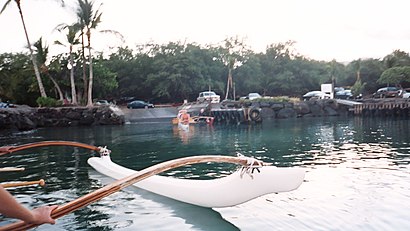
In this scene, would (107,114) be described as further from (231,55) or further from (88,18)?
(231,55)

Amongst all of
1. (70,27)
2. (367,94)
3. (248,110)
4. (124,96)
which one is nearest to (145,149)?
(248,110)

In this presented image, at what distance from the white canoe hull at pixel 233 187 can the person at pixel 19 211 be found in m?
2.70

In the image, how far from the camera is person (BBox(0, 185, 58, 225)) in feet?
7.93

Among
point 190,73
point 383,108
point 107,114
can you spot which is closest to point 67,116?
point 107,114

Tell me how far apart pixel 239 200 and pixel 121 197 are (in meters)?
3.00

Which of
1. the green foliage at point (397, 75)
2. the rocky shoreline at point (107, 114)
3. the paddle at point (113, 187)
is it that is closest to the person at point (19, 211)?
the paddle at point (113, 187)

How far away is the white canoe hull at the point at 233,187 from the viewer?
518 cm

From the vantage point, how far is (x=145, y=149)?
51.9 feet

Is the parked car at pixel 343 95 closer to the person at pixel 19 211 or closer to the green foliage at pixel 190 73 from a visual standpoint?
the green foliage at pixel 190 73

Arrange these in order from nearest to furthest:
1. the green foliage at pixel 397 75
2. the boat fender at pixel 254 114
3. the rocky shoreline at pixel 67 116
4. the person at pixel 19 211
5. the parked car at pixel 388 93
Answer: the person at pixel 19 211 < the rocky shoreline at pixel 67 116 < the boat fender at pixel 254 114 < the parked car at pixel 388 93 < the green foliage at pixel 397 75

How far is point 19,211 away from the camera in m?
2.59

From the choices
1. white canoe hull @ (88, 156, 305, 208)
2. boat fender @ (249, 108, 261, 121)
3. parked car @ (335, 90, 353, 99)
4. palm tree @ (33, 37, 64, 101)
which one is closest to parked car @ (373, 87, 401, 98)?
parked car @ (335, 90, 353, 99)

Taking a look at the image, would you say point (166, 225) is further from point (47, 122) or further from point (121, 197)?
point (47, 122)

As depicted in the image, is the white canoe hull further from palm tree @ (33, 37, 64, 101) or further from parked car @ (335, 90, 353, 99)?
parked car @ (335, 90, 353, 99)
